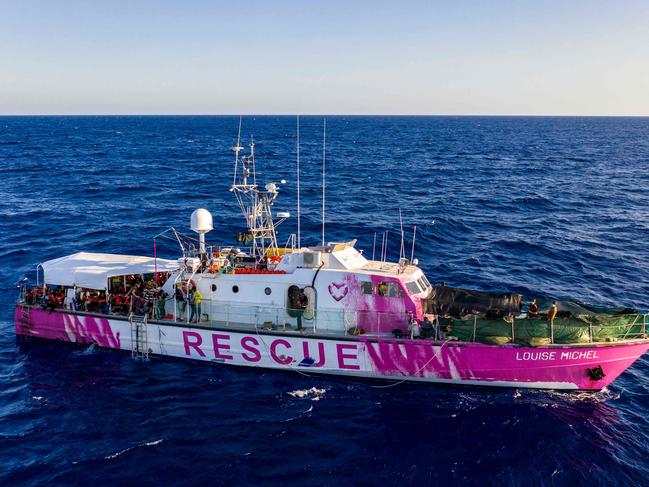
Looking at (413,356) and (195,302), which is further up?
(195,302)

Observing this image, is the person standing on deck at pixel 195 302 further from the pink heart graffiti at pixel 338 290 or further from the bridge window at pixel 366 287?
the bridge window at pixel 366 287

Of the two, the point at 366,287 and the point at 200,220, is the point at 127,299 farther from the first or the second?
the point at 366,287

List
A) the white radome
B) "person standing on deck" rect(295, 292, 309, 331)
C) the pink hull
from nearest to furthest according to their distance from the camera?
the pink hull < "person standing on deck" rect(295, 292, 309, 331) < the white radome

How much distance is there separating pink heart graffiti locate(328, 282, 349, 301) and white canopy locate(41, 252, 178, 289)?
753cm

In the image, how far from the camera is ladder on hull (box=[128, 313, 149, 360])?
20.0m

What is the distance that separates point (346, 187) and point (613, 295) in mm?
34252

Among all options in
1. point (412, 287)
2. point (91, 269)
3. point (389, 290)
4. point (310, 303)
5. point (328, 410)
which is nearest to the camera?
point (328, 410)

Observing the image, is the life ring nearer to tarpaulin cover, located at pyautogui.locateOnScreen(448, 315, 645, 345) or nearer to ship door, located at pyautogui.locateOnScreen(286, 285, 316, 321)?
ship door, located at pyautogui.locateOnScreen(286, 285, 316, 321)

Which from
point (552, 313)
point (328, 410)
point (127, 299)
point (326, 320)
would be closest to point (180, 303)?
point (127, 299)

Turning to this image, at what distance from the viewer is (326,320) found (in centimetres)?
1897

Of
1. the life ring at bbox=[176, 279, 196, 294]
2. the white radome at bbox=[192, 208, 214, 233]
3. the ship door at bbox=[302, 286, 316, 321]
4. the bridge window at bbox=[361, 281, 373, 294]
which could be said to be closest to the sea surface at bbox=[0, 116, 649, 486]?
the ship door at bbox=[302, 286, 316, 321]

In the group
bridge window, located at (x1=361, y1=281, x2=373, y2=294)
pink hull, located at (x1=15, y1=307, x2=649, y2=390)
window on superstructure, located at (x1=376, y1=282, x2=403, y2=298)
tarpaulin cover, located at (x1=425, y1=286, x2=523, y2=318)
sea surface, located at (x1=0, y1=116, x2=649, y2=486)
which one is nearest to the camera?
sea surface, located at (x1=0, y1=116, x2=649, y2=486)

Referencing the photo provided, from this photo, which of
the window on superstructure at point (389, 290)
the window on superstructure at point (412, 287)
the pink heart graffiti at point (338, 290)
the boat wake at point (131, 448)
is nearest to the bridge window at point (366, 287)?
the window on superstructure at point (389, 290)

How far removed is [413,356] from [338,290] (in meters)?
3.73
